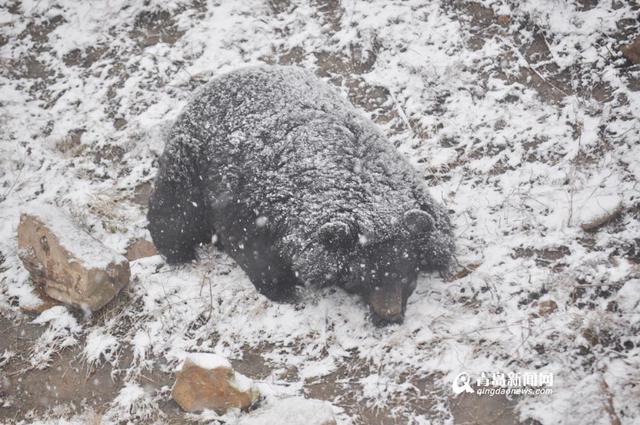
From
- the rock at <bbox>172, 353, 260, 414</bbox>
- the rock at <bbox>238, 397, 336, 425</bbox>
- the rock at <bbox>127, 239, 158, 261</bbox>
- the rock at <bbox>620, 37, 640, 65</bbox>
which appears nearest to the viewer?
the rock at <bbox>238, 397, 336, 425</bbox>

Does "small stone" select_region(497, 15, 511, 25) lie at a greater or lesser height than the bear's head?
greater

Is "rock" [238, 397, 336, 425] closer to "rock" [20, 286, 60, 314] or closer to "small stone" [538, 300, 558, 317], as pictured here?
"small stone" [538, 300, 558, 317]

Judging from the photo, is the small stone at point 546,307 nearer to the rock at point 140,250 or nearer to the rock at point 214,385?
the rock at point 214,385

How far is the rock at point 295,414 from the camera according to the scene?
2994 mm

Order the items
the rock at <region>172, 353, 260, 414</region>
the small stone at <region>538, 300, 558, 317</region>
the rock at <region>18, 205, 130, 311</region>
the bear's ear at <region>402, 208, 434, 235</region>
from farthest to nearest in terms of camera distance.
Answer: the rock at <region>18, 205, 130, 311</region>
the bear's ear at <region>402, 208, 434, 235</region>
the small stone at <region>538, 300, 558, 317</region>
the rock at <region>172, 353, 260, 414</region>

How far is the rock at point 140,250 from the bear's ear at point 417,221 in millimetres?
2652

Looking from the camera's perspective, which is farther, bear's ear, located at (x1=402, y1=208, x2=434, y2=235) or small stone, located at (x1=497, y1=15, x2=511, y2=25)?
small stone, located at (x1=497, y1=15, x2=511, y2=25)

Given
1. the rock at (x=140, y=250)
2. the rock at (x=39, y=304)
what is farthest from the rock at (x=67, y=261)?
the rock at (x=140, y=250)

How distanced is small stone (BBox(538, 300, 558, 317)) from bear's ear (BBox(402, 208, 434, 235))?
2.96ft

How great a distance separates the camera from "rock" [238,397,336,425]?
2.99 metres

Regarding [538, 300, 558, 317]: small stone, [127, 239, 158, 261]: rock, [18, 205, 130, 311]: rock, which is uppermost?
[538, 300, 558, 317]: small stone

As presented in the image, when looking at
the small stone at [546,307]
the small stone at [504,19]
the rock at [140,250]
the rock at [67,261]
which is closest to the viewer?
the small stone at [546,307]

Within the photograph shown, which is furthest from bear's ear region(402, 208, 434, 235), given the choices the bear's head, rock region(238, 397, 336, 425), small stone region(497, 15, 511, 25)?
small stone region(497, 15, 511, 25)

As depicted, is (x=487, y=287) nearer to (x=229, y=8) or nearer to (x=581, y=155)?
(x=581, y=155)
